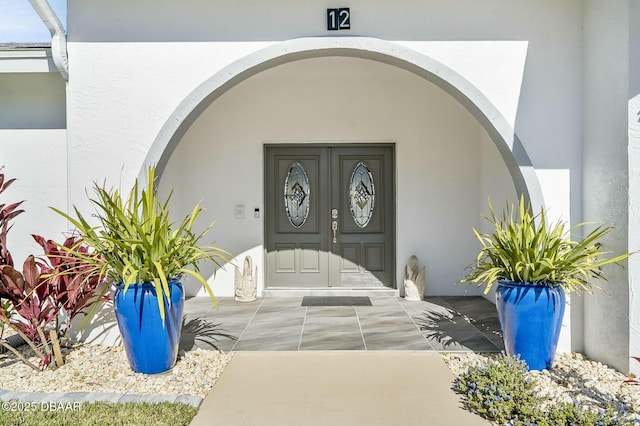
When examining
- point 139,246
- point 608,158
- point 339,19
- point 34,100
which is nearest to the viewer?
point 139,246

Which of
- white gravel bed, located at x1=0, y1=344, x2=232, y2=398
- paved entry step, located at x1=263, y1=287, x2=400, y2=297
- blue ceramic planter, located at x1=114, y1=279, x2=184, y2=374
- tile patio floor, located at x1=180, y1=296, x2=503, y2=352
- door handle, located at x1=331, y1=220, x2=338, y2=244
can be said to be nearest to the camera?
white gravel bed, located at x1=0, y1=344, x2=232, y2=398

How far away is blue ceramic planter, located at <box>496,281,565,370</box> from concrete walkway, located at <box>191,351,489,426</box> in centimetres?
62

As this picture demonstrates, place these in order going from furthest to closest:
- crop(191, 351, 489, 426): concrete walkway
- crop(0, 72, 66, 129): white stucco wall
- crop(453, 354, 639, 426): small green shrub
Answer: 1. crop(0, 72, 66, 129): white stucco wall
2. crop(191, 351, 489, 426): concrete walkway
3. crop(453, 354, 639, 426): small green shrub

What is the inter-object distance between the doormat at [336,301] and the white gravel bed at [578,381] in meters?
2.01

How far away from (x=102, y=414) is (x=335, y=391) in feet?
4.85

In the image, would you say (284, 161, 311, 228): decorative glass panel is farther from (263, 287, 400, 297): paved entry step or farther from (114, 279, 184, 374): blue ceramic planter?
(114, 279, 184, 374): blue ceramic planter

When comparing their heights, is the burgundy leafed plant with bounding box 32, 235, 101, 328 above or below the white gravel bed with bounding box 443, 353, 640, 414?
above

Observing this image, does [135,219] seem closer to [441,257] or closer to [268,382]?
[268,382]

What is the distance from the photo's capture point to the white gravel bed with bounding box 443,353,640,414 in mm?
2828

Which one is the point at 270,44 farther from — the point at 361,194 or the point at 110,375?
the point at 110,375

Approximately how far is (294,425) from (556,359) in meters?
2.40

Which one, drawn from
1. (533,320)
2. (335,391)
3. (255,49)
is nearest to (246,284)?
(335,391)

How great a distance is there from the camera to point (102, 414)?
256 centimetres

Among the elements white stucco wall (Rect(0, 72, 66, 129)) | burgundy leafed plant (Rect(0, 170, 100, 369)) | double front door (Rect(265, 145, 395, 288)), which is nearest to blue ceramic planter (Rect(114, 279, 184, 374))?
burgundy leafed plant (Rect(0, 170, 100, 369))
